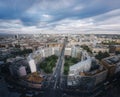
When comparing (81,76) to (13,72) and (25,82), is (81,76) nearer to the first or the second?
(25,82)

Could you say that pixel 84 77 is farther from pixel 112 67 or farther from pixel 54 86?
pixel 112 67

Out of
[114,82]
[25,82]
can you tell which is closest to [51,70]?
[25,82]

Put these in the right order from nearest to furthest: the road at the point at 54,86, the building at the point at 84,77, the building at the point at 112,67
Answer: the road at the point at 54,86
the building at the point at 84,77
the building at the point at 112,67

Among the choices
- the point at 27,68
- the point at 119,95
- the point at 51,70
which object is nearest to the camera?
the point at 119,95

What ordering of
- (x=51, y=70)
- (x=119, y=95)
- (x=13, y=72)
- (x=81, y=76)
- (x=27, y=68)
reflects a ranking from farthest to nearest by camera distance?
1. (x=51, y=70)
2. (x=27, y=68)
3. (x=13, y=72)
4. (x=81, y=76)
5. (x=119, y=95)

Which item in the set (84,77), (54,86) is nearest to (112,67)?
(84,77)

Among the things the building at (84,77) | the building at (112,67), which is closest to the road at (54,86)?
the building at (84,77)

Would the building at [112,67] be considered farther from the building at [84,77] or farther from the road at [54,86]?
the road at [54,86]

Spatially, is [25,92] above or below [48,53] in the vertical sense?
below

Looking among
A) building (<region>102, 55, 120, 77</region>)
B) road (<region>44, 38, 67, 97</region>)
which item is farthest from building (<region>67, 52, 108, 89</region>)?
road (<region>44, 38, 67, 97</region>)

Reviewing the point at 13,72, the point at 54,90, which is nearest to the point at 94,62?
the point at 54,90

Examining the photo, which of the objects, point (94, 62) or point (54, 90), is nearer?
point (54, 90)
